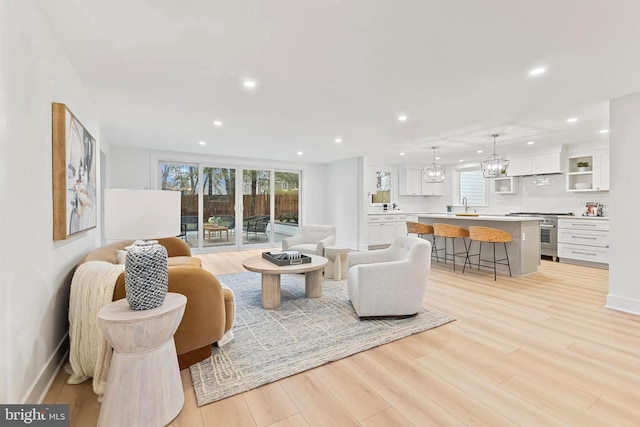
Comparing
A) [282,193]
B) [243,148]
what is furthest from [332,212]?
[243,148]

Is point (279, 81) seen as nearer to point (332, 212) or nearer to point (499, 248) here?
point (499, 248)

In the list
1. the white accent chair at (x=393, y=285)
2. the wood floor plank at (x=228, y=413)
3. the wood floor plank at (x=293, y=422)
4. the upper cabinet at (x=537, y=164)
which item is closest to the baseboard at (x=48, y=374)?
the wood floor plank at (x=228, y=413)

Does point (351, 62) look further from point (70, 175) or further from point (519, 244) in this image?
point (519, 244)

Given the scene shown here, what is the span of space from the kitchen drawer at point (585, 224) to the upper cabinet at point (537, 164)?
42.5 inches

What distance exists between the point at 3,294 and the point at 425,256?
292cm

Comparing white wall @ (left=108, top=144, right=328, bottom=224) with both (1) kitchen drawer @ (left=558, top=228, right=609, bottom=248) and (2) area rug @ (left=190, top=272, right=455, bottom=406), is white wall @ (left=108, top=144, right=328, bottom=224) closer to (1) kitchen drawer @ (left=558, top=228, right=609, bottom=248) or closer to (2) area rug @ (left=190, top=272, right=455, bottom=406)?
(2) area rug @ (left=190, top=272, right=455, bottom=406)

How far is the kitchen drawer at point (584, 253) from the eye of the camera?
5.09 m

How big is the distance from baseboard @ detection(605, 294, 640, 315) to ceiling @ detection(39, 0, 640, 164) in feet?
7.13

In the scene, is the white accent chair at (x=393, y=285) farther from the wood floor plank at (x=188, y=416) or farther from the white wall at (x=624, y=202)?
the white wall at (x=624, y=202)

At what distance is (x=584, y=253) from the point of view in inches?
210

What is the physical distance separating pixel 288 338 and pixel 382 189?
6.86 m

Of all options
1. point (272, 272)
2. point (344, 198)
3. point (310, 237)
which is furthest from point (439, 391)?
point (344, 198)

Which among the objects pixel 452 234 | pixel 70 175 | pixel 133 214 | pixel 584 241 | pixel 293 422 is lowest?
pixel 293 422

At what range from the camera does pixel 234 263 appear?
5.70 meters
